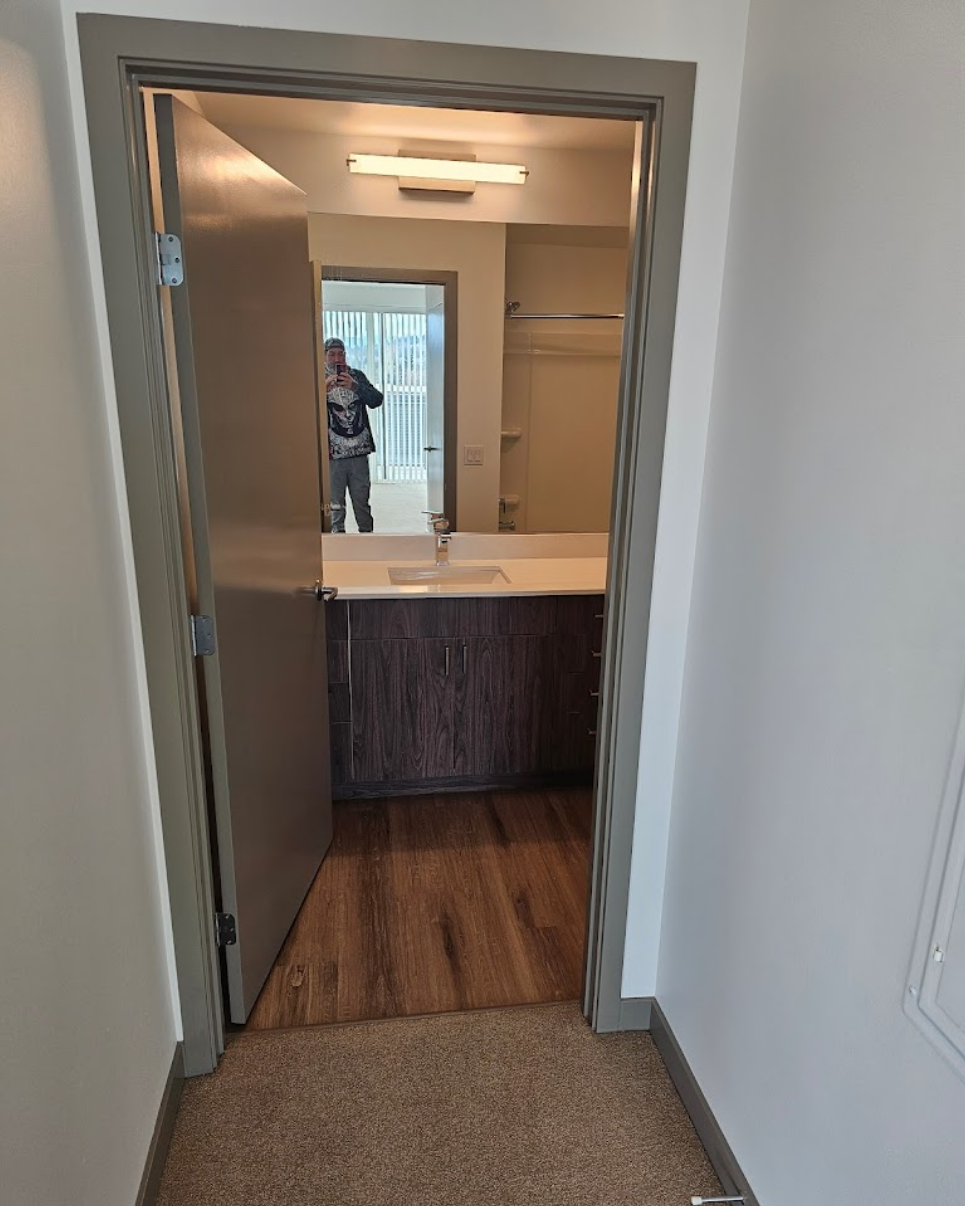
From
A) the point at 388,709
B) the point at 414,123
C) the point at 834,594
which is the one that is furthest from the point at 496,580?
the point at 834,594

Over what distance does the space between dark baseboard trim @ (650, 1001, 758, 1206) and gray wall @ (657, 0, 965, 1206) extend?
0.03 metres

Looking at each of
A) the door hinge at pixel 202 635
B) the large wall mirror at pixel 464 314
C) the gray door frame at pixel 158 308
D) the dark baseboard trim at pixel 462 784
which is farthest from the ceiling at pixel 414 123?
the dark baseboard trim at pixel 462 784

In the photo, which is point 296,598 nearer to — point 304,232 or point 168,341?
point 168,341

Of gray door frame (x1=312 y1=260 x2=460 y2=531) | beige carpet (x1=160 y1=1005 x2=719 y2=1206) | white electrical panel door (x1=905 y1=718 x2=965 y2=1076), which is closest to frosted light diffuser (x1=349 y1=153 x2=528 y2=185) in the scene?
gray door frame (x1=312 y1=260 x2=460 y2=531)

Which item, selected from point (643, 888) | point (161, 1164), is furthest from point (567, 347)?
point (161, 1164)

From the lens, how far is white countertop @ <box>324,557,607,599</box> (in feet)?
8.74

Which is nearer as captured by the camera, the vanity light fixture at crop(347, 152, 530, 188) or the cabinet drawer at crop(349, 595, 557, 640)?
the vanity light fixture at crop(347, 152, 530, 188)

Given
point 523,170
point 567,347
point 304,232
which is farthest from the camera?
point 567,347

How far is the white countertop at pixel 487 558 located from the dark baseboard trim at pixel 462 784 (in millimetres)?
769

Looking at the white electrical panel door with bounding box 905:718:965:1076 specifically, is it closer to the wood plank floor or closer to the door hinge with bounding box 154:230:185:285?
the wood plank floor

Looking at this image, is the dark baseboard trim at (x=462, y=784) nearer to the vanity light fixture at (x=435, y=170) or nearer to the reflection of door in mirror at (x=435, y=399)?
the reflection of door in mirror at (x=435, y=399)

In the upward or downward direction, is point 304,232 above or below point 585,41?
below

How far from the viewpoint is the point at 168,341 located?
56.9 inches

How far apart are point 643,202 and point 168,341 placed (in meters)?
0.95
